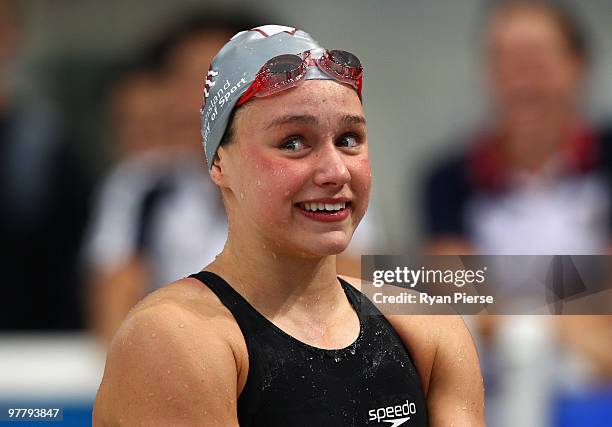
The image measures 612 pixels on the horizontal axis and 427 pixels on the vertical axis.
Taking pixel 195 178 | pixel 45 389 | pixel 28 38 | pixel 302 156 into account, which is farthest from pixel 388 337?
pixel 28 38

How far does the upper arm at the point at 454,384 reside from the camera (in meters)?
2.38

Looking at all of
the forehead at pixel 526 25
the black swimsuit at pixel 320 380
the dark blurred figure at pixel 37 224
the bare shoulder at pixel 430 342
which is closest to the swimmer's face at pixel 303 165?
the black swimsuit at pixel 320 380

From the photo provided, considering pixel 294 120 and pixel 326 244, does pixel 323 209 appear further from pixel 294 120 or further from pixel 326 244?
pixel 294 120

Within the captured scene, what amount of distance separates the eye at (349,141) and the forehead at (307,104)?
49 millimetres

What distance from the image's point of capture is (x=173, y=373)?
2043mm

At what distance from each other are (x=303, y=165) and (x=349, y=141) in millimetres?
134

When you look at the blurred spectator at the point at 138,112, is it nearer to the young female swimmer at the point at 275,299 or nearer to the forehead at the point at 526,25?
the forehead at the point at 526,25

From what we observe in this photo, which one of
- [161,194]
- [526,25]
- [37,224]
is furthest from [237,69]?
[37,224]

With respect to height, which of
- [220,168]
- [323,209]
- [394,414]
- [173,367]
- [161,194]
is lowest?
Result: [394,414]

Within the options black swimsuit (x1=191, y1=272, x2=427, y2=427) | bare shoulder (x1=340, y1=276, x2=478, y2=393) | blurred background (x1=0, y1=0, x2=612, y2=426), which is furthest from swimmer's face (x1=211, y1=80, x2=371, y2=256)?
blurred background (x1=0, y1=0, x2=612, y2=426)

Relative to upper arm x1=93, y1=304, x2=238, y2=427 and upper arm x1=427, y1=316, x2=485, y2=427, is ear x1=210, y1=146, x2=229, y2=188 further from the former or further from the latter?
upper arm x1=427, y1=316, x2=485, y2=427

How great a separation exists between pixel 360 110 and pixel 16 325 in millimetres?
3369

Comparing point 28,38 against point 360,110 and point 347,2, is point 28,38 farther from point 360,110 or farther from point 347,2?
point 360,110

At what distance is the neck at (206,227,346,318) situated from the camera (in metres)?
2.26
